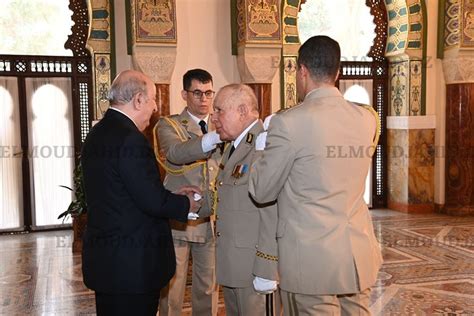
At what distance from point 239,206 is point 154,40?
4.25m

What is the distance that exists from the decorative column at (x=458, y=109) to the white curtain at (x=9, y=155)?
574 centimetres

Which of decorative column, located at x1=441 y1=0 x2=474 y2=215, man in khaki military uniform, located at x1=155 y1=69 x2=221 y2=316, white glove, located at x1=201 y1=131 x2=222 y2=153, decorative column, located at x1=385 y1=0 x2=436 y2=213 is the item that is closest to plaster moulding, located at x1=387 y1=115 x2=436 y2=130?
decorative column, located at x1=385 y1=0 x2=436 y2=213

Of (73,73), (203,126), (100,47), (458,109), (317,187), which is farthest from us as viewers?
(458,109)

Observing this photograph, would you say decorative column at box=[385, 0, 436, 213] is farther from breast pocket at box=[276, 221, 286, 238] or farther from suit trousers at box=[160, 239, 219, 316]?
breast pocket at box=[276, 221, 286, 238]

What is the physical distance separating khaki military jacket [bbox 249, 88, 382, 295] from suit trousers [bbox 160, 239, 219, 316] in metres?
1.24

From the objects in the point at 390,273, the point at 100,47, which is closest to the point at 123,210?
the point at 390,273

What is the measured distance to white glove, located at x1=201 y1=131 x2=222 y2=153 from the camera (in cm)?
279

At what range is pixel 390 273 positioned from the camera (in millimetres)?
4961

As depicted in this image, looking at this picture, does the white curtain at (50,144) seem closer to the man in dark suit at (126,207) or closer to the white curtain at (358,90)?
the white curtain at (358,90)

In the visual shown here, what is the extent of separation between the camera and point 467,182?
299 inches

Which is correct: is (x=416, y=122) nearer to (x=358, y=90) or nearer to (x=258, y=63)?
(x=358, y=90)

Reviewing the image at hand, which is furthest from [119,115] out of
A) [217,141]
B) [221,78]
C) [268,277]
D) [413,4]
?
[413,4]

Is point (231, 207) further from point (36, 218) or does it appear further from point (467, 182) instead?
point (467, 182)

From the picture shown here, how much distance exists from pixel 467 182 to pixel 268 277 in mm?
6170
